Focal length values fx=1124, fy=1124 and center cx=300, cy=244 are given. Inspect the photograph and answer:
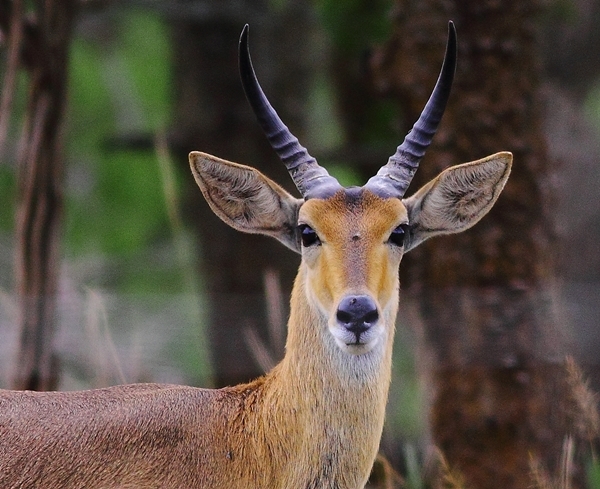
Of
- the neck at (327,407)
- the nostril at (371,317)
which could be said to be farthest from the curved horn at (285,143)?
the nostril at (371,317)

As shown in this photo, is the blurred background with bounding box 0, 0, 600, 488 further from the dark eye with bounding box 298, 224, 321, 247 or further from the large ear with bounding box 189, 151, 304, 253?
the dark eye with bounding box 298, 224, 321, 247

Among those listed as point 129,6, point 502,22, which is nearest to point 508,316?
point 502,22

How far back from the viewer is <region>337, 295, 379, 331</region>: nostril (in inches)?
197

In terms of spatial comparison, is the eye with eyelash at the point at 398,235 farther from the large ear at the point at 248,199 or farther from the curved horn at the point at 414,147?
the large ear at the point at 248,199

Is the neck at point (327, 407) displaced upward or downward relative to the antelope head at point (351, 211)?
downward

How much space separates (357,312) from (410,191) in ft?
16.0

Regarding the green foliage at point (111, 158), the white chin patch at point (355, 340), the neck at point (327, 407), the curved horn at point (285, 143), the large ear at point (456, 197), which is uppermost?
the green foliage at point (111, 158)

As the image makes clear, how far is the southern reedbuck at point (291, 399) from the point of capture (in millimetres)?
5094

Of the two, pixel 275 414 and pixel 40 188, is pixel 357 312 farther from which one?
pixel 40 188

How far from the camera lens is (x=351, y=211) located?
5430 mm

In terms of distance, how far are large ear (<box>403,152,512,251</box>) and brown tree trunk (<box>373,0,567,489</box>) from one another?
3160 millimetres

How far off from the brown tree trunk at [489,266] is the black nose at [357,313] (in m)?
4.10

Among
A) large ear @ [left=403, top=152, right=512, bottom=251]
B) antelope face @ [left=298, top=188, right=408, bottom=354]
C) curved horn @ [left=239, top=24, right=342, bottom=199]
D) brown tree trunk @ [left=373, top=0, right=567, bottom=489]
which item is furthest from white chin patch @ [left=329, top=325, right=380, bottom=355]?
brown tree trunk @ [left=373, top=0, right=567, bottom=489]

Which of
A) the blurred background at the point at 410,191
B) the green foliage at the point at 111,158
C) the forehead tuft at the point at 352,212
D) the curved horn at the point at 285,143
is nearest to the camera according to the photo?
the forehead tuft at the point at 352,212
